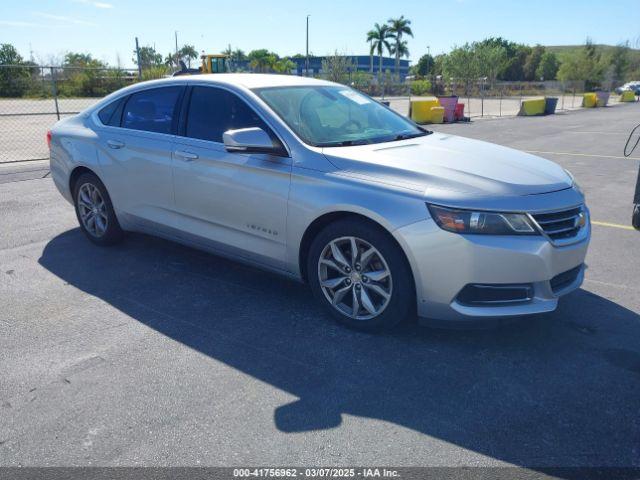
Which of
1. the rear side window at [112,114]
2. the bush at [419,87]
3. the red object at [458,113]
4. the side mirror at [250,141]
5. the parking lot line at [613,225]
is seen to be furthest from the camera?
the bush at [419,87]

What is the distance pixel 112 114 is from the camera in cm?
534

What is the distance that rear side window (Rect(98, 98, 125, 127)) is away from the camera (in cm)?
527

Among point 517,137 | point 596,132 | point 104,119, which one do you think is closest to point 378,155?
point 104,119

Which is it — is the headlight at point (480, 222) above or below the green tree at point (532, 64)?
below

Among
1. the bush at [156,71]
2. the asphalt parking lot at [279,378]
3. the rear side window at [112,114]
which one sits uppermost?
the bush at [156,71]

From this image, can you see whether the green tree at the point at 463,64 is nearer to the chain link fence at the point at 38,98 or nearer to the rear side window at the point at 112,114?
the chain link fence at the point at 38,98

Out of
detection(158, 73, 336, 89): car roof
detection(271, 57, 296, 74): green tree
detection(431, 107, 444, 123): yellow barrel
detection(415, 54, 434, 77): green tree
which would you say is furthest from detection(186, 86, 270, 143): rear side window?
detection(415, 54, 434, 77): green tree

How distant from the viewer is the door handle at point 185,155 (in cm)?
446

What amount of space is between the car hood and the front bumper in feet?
0.96

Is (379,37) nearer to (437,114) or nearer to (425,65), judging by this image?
(425,65)

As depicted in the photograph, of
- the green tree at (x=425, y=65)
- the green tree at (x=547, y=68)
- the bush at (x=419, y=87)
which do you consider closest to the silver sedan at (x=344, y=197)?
the bush at (x=419, y=87)

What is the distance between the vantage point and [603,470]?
2512mm

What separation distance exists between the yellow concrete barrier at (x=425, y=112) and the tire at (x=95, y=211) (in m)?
18.0

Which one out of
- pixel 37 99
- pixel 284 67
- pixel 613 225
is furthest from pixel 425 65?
pixel 613 225
